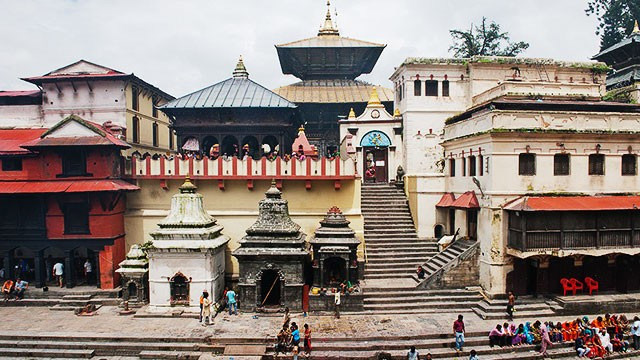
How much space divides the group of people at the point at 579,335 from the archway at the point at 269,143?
14.6 meters

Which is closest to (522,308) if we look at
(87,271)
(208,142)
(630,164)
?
(630,164)

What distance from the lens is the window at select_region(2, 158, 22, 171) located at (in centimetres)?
2075

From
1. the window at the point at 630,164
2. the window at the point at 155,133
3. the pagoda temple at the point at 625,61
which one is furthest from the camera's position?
the pagoda temple at the point at 625,61

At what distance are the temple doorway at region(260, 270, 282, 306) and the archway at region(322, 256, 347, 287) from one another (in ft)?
7.08

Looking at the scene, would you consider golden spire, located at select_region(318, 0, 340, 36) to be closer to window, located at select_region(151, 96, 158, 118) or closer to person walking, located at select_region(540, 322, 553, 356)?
window, located at select_region(151, 96, 158, 118)

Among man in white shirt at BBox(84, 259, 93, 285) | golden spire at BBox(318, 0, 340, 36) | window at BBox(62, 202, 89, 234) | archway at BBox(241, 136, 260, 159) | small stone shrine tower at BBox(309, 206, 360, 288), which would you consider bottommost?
man in white shirt at BBox(84, 259, 93, 285)

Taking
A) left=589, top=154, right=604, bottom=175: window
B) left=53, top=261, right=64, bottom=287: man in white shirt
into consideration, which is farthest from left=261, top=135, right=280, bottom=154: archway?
left=589, top=154, right=604, bottom=175: window

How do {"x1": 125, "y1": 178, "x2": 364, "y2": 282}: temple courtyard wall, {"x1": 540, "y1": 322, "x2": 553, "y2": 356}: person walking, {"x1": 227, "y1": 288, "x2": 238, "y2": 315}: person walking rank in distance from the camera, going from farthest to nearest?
{"x1": 125, "y1": 178, "x2": 364, "y2": 282}: temple courtyard wall → {"x1": 227, "y1": 288, "x2": 238, "y2": 315}: person walking → {"x1": 540, "y1": 322, "x2": 553, "y2": 356}: person walking

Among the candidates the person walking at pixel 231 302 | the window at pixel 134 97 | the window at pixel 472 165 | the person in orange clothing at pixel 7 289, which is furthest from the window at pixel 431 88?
the person in orange clothing at pixel 7 289

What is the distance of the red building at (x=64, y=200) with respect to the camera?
792 inches

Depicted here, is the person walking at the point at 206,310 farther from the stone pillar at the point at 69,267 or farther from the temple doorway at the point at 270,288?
the stone pillar at the point at 69,267

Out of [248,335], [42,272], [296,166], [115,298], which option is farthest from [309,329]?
[42,272]

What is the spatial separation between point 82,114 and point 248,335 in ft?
55.4

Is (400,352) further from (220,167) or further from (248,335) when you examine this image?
(220,167)
